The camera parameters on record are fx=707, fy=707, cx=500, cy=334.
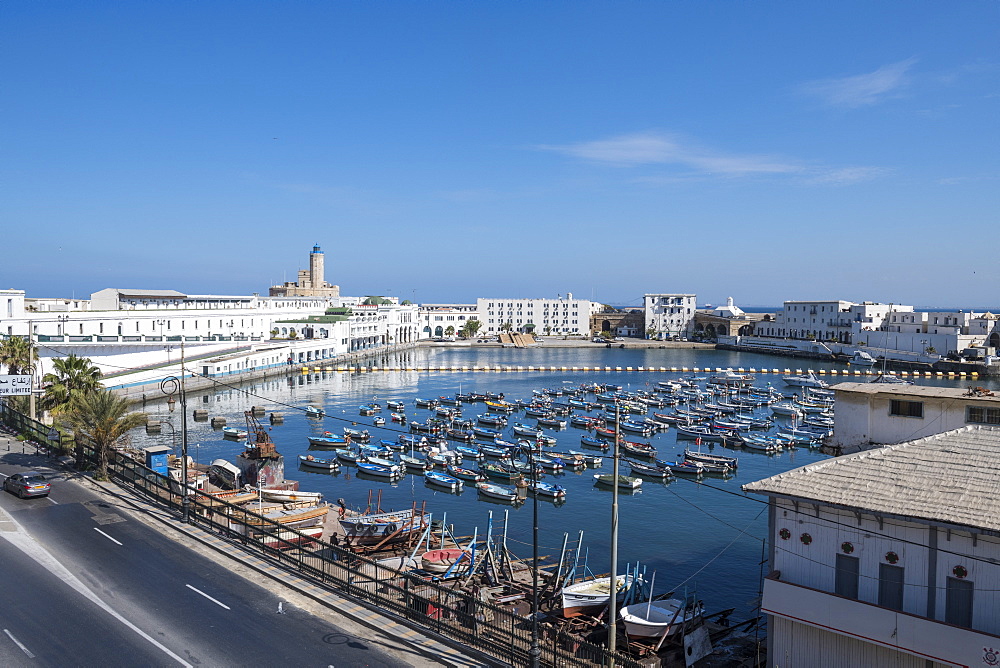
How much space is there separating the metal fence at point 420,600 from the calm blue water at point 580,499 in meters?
7.04

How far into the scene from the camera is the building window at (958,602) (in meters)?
11.8

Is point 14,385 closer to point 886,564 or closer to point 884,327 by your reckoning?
point 886,564

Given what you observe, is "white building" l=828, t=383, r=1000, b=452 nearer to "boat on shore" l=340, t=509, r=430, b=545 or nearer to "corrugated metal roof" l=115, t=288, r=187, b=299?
"boat on shore" l=340, t=509, r=430, b=545

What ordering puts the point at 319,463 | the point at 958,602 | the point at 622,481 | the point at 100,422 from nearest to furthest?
the point at 958,602
the point at 100,422
the point at 622,481
the point at 319,463

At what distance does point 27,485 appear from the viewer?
901 inches

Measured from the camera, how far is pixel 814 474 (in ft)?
47.0

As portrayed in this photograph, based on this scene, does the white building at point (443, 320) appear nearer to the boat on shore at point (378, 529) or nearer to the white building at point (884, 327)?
the white building at point (884, 327)

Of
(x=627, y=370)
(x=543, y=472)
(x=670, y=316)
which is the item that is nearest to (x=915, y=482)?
(x=543, y=472)

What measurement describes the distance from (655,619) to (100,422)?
66.3 ft

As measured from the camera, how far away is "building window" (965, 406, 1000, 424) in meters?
19.3

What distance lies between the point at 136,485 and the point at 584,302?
139 m

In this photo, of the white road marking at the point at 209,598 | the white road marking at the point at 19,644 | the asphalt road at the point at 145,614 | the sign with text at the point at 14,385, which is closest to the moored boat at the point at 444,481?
the asphalt road at the point at 145,614

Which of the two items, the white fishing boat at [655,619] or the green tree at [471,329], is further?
the green tree at [471,329]

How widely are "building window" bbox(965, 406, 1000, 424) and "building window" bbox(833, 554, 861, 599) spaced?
31.7 ft
